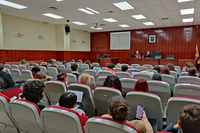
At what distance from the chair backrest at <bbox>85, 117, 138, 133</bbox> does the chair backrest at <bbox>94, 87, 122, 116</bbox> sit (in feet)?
2.94

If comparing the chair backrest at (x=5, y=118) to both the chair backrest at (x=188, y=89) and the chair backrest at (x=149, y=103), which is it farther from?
the chair backrest at (x=188, y=89)

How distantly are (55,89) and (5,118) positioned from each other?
91 cm

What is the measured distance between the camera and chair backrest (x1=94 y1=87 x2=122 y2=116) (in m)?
2.08

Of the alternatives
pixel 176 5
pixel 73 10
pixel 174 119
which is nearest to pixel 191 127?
pixel 174 119

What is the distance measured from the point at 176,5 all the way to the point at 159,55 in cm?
622

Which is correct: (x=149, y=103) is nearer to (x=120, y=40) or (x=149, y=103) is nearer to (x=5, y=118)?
(x=5, y=118)

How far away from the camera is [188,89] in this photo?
2270 mm

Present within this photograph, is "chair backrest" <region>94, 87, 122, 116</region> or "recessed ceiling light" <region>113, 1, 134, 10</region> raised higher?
"recessed ceiling light" <region>113, 1, 134, 10</region>

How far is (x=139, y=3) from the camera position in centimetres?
627

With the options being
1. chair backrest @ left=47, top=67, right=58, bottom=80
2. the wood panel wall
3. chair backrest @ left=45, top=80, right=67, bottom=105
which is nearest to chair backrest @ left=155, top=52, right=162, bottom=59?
the wood panel wall

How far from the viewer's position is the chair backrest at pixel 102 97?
6.82 ft

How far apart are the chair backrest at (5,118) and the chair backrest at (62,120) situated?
2.16 feet

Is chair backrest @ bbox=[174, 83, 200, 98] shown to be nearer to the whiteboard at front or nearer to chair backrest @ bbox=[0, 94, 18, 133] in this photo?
chair backrest @ bbox=[0, 94, 18, 133]

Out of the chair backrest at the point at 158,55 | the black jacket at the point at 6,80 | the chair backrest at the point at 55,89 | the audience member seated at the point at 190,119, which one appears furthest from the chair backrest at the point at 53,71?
the chair backrest at the point at 158,55
